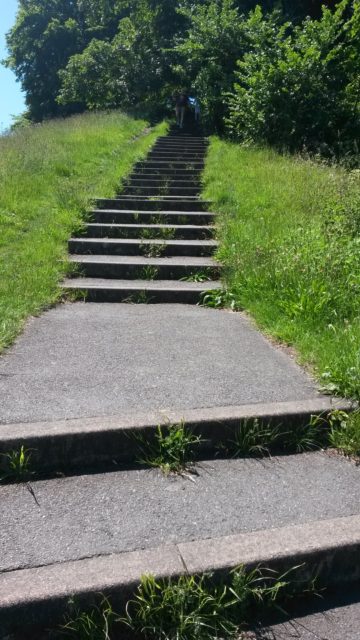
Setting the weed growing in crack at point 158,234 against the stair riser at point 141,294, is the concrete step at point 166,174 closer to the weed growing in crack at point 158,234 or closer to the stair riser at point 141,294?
the weed growing in crack at point 158,234

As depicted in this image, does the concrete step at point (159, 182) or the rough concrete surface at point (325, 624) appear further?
the concrete step at point (159, 182)

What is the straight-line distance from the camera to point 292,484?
8.83 feet

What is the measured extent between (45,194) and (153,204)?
70.3 inches

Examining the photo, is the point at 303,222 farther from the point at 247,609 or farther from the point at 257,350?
the point at 247,609

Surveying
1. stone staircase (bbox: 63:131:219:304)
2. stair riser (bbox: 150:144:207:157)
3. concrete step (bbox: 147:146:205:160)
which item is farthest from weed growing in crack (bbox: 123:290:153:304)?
stair riser (bbox: 150:144:207:157)

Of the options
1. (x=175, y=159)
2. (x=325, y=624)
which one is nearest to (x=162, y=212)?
(x=175, y=159)

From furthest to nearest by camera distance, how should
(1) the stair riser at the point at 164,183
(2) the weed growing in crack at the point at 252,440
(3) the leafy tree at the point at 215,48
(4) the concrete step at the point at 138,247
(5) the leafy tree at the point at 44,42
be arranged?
(5) the leafy tree at the point at 44,42 → (3) the leafy tree at the point at 215,48 → (1) the stair riser at the point at 164,183 → (4) the concrete step at the point at 138,247 → (2) the weed growing in crack at the point at 252,440

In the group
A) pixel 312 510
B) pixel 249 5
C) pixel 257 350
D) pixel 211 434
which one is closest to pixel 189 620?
pixel 312 510

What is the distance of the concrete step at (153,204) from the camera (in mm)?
8508

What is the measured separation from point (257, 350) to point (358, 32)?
1151 centimetres

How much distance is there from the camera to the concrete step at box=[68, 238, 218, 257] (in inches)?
273

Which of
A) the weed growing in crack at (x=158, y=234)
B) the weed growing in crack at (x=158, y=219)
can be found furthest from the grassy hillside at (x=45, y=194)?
the weed growing in crack at (x=158, y=219)

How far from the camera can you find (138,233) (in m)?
7.51

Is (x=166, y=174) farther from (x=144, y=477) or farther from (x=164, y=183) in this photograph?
(x=144, y=477)
